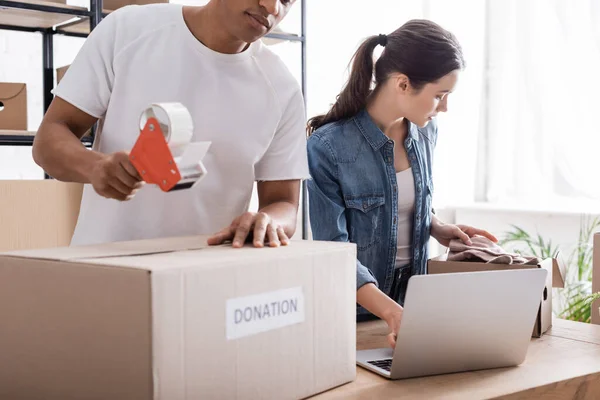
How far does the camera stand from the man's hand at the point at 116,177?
87 cm

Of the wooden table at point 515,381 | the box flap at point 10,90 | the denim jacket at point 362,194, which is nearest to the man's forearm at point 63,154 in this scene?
the wooden table at point 515,381

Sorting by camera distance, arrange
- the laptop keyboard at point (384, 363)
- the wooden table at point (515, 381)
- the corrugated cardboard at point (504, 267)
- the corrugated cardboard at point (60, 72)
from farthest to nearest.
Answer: the corrugated cardboard at point (60, 72) → the corrugated cardboard at point (504, 267) → the laptop keyboard at point (384, 363) → the wooden table at point (515, 381)

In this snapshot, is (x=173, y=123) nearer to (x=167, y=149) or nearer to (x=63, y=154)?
(x=167, y=149)

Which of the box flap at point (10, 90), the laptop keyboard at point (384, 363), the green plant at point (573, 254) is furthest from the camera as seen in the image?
the green plant at point (573, 254)

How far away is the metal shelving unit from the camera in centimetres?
233

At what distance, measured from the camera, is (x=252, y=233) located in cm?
99

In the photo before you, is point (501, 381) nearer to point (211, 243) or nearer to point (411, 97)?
point (211, 243)

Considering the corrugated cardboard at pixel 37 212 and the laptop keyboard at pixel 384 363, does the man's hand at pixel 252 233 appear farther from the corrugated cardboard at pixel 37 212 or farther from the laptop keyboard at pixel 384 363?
the corrugated cardboard at pixel 37 212

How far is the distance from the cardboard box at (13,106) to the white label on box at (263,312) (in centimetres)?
175

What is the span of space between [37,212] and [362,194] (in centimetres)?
109

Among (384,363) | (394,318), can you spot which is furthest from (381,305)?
(384,363)

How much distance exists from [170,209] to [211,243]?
0.97 feet

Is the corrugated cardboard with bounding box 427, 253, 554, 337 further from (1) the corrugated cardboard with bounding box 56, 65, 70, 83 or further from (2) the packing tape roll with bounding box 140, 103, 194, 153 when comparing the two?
(1) the corrugated cardboard with bounding box 56, 65, 70, 83

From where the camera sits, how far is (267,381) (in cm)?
86
